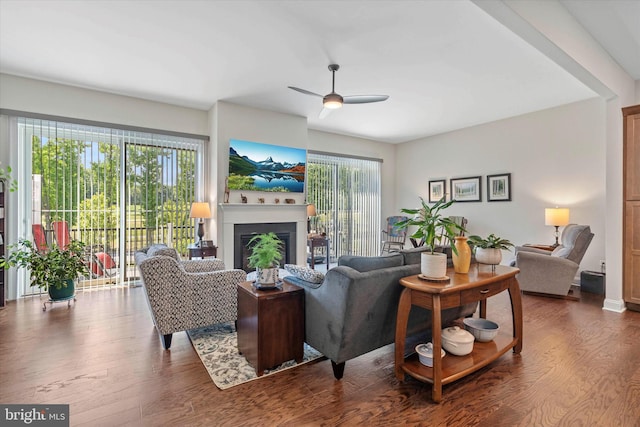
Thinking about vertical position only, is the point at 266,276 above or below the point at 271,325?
above

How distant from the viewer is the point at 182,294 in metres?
2.74

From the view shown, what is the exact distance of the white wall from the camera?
4.78m

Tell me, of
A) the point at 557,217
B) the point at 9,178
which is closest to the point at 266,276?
the point at 9,178

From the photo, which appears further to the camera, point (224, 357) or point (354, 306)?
point (224, 357)

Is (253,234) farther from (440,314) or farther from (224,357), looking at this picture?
(440,314)

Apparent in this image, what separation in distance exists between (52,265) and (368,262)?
12.5 ft

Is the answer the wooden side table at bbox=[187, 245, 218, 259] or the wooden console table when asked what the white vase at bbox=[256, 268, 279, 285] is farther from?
the wooden side table at bbox=[187, 245, 218, 259]

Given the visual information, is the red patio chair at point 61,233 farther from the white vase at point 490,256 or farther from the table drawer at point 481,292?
the white vase at point 490,256

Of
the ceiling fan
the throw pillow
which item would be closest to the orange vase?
the throw pillow

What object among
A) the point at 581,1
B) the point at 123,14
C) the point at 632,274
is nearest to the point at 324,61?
the point at 123,14

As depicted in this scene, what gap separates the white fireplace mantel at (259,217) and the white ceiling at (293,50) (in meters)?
1.68

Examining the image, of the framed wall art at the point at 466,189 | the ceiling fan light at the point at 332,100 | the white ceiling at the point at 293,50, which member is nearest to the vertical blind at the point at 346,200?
the framed wall art at the point at 466,189

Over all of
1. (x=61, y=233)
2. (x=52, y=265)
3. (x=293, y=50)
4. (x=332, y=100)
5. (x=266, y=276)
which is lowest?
(x=52, y=265)

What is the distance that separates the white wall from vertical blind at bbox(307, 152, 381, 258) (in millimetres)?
1396
